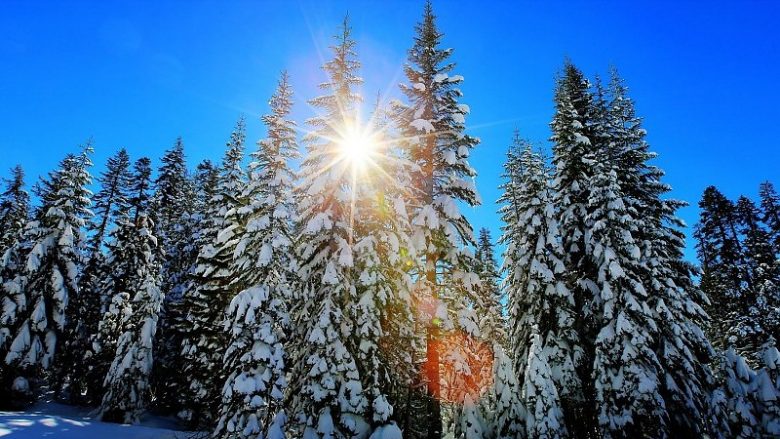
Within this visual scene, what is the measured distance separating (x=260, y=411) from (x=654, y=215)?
887 inches

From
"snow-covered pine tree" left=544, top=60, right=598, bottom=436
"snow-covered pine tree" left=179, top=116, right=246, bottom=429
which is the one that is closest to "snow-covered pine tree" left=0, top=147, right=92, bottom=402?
"snow-covered pine tree" left=179, top=116, right=246, bottom=429

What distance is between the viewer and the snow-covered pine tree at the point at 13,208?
1452 inches

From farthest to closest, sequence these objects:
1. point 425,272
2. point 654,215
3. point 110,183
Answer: point 110,183, point 654,215, point 425,272

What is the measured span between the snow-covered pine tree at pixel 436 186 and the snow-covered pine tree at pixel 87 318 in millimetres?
26063

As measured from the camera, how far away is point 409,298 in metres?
16.6

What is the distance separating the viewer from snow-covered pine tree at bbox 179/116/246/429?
75.4ft

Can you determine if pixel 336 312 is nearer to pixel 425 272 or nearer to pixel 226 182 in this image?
pixel 425 272

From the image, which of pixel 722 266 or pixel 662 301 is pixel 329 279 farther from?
pixel 722 266

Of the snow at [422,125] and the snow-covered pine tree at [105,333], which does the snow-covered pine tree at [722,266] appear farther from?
the snow-covered pine tree at [105,333]

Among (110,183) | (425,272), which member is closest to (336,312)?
(425,272)

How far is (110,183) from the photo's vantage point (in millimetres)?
36000

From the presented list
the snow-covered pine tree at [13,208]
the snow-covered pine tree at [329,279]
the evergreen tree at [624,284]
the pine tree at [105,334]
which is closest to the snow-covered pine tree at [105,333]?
the pine tree at [105,334]

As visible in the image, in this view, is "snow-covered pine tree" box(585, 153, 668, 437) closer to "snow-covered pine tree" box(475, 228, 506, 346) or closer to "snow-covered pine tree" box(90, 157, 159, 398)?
"snow-covered pine tree" box(475, 228, 506, 346)

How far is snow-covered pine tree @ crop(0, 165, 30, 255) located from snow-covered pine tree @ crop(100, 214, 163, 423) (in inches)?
537
